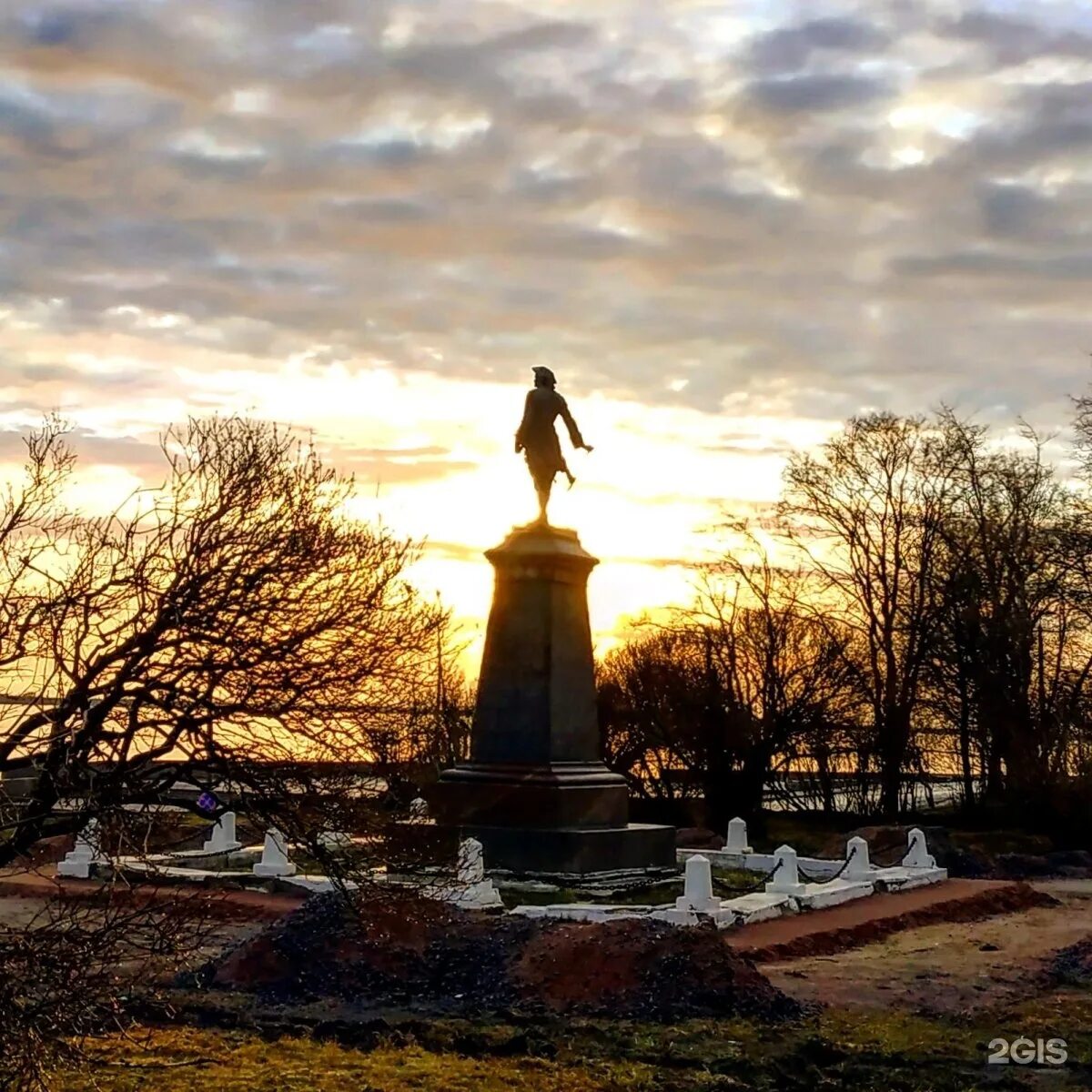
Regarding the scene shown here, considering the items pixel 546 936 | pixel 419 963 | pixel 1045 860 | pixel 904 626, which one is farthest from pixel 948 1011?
pixel 904 626

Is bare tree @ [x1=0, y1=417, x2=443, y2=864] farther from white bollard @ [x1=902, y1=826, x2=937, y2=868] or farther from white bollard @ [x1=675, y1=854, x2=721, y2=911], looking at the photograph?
white bollard @ [x1=902, y1=826, x2=937, y2=868]

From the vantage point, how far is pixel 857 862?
22047mm

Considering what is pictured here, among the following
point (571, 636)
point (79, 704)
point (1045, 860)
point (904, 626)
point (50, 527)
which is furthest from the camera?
point (904, 626)

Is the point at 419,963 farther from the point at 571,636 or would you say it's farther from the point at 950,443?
the point at 950,443

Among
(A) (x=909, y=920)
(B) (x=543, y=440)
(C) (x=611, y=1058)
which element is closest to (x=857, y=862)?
(A) (x=909, y=920)

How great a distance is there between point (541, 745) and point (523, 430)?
4852 mm

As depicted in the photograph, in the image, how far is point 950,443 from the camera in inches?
1416

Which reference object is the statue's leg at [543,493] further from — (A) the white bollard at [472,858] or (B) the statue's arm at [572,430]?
(A) the white bollard at [472,858]

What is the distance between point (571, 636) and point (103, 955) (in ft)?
45.9

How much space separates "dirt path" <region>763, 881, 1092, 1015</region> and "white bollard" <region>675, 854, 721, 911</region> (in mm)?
1459

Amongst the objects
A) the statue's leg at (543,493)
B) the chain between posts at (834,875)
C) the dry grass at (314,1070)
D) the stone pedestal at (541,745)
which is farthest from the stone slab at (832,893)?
the dry grass at (314,1070)

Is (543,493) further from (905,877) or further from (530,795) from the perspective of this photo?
(905,877)

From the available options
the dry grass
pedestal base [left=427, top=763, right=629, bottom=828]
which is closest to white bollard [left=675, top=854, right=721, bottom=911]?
pedestal base [left=427, top=763, right=629, bottom=828]

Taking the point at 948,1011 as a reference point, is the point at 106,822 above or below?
above
